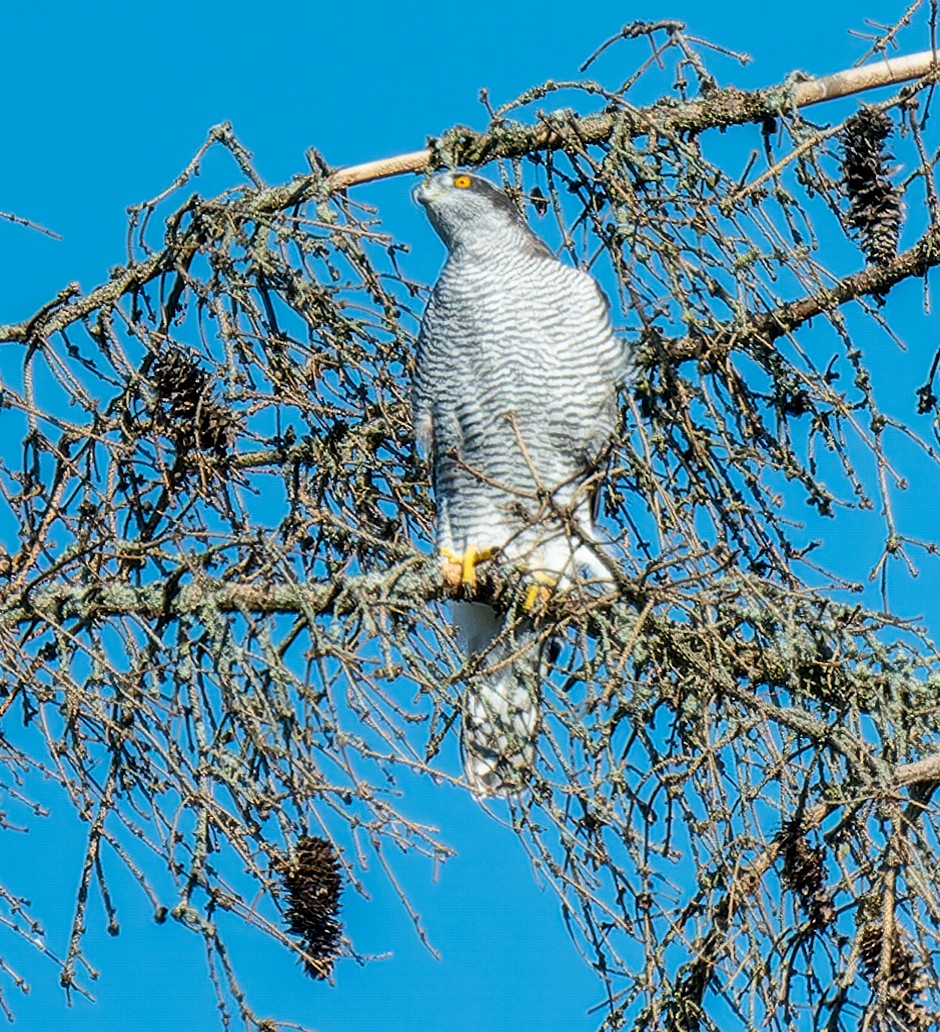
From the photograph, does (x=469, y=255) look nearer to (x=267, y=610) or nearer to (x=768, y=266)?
(x=768, y=266)

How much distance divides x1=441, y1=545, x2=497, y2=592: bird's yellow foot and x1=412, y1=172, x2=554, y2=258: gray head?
42.3 inches

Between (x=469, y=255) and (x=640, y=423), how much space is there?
1772 millimetres

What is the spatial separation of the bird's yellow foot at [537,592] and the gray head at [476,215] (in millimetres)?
1183

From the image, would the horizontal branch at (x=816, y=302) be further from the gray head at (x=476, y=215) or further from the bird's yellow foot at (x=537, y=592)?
the gray head at (x=476, y=215)

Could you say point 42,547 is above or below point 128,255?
below

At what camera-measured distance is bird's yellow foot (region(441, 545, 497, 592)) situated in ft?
17.9

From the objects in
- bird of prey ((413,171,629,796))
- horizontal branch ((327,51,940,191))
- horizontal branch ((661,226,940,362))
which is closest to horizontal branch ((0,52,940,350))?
horizontal branch ((327,51,940,191))

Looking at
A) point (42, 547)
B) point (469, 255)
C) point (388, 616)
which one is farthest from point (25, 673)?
point (469, 255)

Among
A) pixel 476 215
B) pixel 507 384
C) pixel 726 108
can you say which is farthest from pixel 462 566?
pixel 726 108

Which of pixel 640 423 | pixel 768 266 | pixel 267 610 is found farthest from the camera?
pixel 640 423

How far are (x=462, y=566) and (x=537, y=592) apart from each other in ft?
3.91

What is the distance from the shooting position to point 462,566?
5672mm

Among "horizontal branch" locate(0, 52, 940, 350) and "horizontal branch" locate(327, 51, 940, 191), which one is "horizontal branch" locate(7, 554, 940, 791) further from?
"horizontal branch" locate(327, 51, 940, 191)

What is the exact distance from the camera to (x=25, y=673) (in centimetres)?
396
